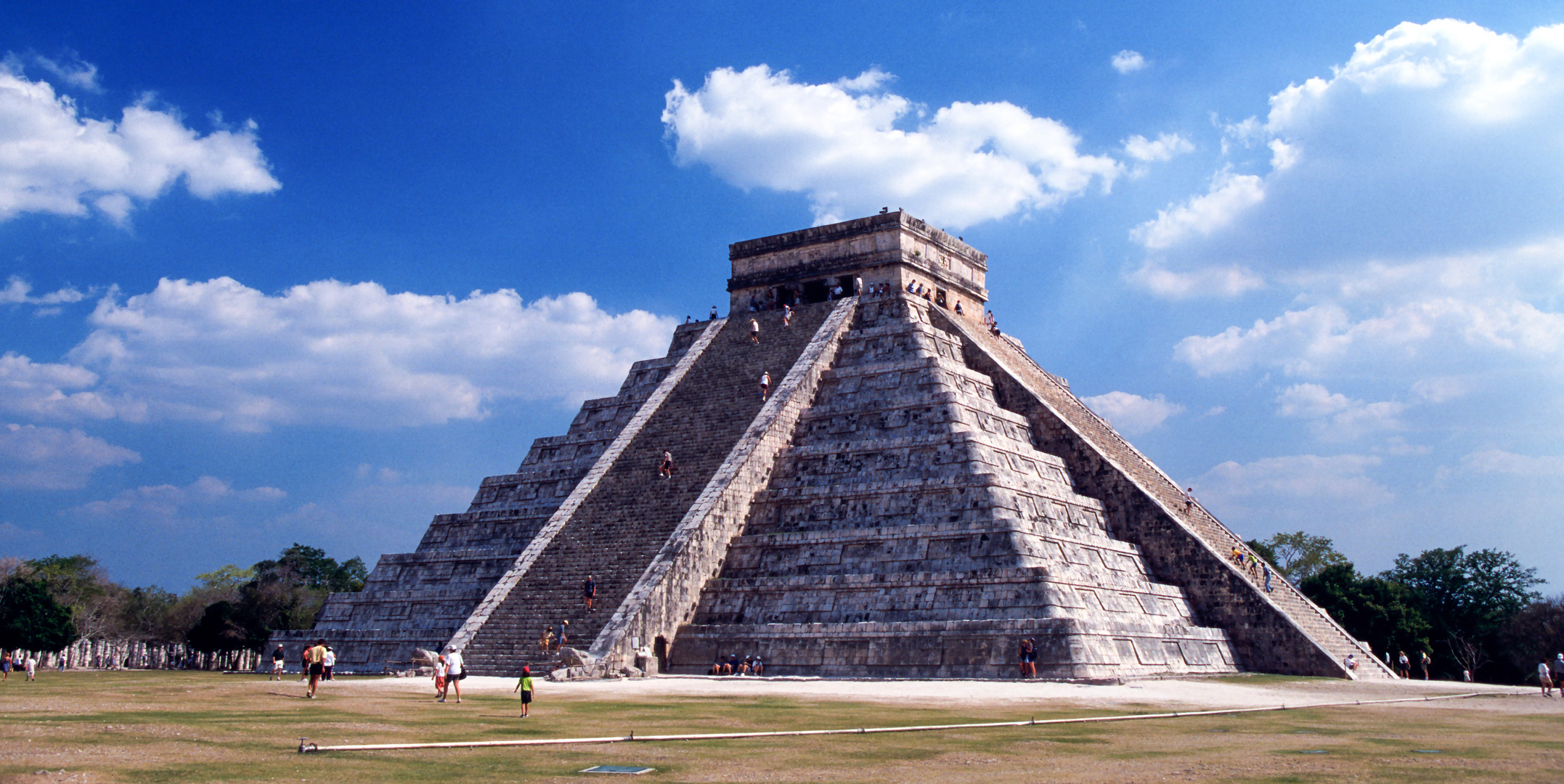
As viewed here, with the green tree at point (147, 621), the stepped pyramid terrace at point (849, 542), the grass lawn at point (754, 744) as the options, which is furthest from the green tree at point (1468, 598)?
the green tree at point (147, 621)

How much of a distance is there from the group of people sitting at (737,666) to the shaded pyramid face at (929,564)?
0.12m

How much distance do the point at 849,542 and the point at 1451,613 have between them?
3092 centimetres

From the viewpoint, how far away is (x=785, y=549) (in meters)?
23.6

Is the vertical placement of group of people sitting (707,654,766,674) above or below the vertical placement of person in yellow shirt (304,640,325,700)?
below

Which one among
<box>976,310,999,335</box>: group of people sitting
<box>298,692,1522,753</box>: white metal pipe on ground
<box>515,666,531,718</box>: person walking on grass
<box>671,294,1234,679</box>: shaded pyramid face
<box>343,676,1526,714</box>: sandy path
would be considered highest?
<box>976,310,999,335</box>: group of people sitting

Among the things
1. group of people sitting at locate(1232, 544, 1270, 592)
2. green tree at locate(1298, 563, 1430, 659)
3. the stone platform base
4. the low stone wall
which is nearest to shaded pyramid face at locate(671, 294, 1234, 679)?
the stone platform base

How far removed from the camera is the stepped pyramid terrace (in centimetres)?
2081

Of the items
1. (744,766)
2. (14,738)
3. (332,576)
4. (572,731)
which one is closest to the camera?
(744,766)

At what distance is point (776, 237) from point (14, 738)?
88.7 ft

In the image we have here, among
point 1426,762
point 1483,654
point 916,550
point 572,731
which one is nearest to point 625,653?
point 916,550

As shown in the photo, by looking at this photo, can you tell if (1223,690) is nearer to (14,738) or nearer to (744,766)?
(744,766)

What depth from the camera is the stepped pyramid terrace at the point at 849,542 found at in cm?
2081

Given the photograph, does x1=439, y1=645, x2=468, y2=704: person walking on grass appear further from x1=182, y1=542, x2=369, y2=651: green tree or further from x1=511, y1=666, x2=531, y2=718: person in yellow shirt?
x1=182, y1=542, x2=369, y2=651: green tree

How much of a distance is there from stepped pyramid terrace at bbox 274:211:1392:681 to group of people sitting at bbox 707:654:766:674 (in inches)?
6.8
